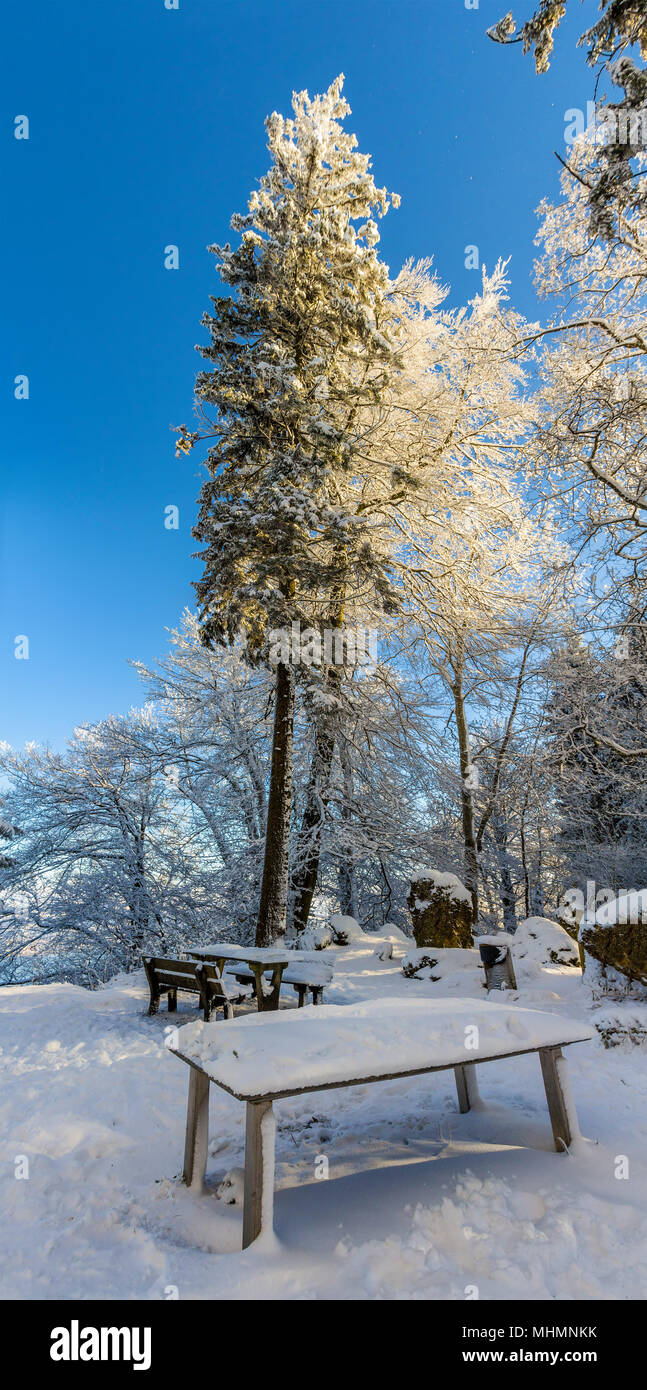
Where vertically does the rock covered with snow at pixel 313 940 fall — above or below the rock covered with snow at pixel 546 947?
below

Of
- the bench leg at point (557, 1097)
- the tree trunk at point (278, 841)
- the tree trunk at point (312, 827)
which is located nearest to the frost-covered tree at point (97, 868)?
the tree trunk at point (312, 827)

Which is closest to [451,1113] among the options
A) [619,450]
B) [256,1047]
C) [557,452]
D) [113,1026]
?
[256,1047]

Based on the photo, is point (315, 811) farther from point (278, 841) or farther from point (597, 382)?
point (597, 382)

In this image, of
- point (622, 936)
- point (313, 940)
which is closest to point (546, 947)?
point (622, 936)

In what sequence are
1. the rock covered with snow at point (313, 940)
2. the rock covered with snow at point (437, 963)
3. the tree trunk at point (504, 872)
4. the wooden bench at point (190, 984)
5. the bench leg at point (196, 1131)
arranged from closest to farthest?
the bench leg at point (196, 1131)
the wooden bench at point (190, 984)
the rock covered with snow at point (437, 963)
the rock covered with snow at point (313, 940)
the tree trunk at point (504, 872)

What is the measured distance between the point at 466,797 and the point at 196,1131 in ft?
42.3

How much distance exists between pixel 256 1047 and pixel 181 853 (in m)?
12.6

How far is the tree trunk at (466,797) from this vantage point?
14.1m

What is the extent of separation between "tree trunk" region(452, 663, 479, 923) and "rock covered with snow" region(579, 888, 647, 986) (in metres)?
5.10

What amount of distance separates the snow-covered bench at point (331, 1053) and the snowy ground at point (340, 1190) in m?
0.20

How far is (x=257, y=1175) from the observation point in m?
2.82

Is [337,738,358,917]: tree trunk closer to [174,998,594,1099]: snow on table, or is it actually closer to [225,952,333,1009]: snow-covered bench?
[225,952,333,1009]: snow-covered bench

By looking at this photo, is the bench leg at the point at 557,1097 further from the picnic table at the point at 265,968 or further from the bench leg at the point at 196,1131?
the picnic table at the point at 265,968

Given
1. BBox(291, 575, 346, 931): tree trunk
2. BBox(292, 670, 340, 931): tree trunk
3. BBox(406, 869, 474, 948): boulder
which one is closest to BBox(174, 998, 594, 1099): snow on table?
BBox(406, 869, 474, 948): boulder
